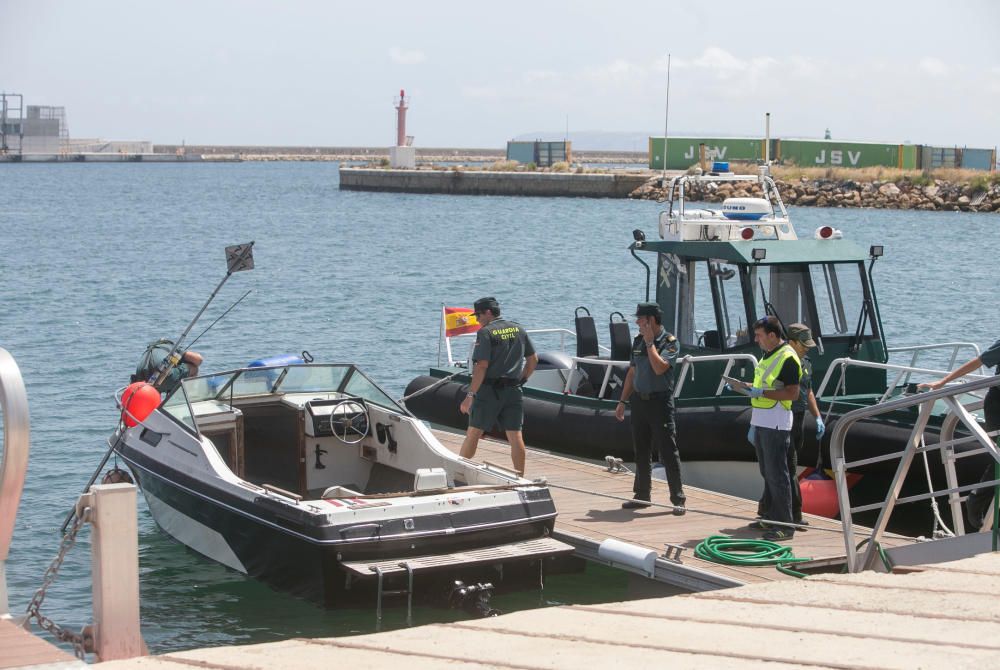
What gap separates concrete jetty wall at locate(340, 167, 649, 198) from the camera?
8338cm

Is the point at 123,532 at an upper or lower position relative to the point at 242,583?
upper

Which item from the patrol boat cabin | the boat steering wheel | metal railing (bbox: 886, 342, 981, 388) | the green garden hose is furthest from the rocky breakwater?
the green garden hose

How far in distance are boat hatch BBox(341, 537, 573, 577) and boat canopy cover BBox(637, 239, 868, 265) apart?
4278 mm

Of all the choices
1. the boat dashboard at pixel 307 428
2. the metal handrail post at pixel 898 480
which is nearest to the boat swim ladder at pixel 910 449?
the metal handrail post at pixel 898 480

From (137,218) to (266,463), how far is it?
59.3 meters

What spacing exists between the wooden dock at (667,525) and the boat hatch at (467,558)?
0.60 metres

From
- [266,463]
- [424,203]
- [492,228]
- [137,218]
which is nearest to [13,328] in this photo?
[266,463]

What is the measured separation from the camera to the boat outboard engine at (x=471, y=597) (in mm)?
8828

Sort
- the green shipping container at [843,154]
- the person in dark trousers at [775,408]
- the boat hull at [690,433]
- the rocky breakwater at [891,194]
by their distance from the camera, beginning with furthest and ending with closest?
the green shipping container at [843,154] < the rocky breakwater at [891,194] < the boat hull at [690,433] < the person in dark trousers at [775,408]

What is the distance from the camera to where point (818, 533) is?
984 cm

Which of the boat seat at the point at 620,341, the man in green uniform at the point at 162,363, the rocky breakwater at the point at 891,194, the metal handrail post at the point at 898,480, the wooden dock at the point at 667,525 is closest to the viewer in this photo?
the metal handrail post at the point at 898,480

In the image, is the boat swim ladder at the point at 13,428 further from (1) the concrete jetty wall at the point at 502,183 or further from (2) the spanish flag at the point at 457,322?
(1) the concrete jetty wall at the point at 502,183

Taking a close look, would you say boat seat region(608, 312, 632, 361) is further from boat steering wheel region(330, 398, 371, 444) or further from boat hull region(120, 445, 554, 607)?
boat hull region(120, 445, 554, 607)

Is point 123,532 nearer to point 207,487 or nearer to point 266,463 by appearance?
point 207,487
